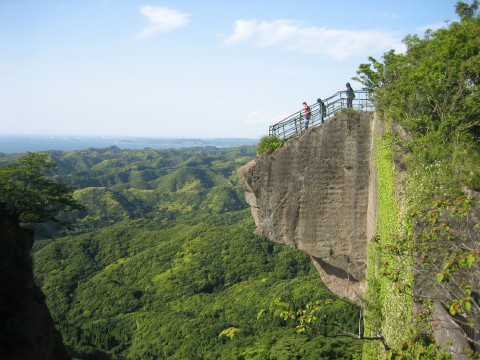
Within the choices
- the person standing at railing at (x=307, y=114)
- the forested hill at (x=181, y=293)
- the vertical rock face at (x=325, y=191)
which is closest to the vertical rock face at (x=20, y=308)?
the forested hill at (x=181, y=293)

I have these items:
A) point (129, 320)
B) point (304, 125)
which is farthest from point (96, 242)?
point (304, 125)

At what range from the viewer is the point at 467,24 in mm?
10453

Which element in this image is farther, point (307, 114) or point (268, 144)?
point (268, 144)

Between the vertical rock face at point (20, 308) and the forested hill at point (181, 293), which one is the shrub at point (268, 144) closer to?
the forested hill at point (181, 293)

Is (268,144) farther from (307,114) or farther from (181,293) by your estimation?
(181,293)

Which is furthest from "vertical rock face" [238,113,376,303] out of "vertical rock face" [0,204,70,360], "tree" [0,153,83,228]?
"tree" [0,153,83,228]

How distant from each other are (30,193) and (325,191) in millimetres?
13320

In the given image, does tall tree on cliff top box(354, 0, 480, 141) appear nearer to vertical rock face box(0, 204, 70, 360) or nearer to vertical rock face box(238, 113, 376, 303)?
vertical rock face box(238, 113, 376, 303)

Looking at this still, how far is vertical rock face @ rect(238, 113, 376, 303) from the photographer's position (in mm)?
12758

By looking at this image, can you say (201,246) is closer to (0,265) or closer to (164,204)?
(0,265)

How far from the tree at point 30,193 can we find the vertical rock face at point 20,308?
1.96ft

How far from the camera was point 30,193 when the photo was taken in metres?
16.5

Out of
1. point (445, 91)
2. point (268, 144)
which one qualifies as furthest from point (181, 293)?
point (445, 91)

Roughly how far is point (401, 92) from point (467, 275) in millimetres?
6110
